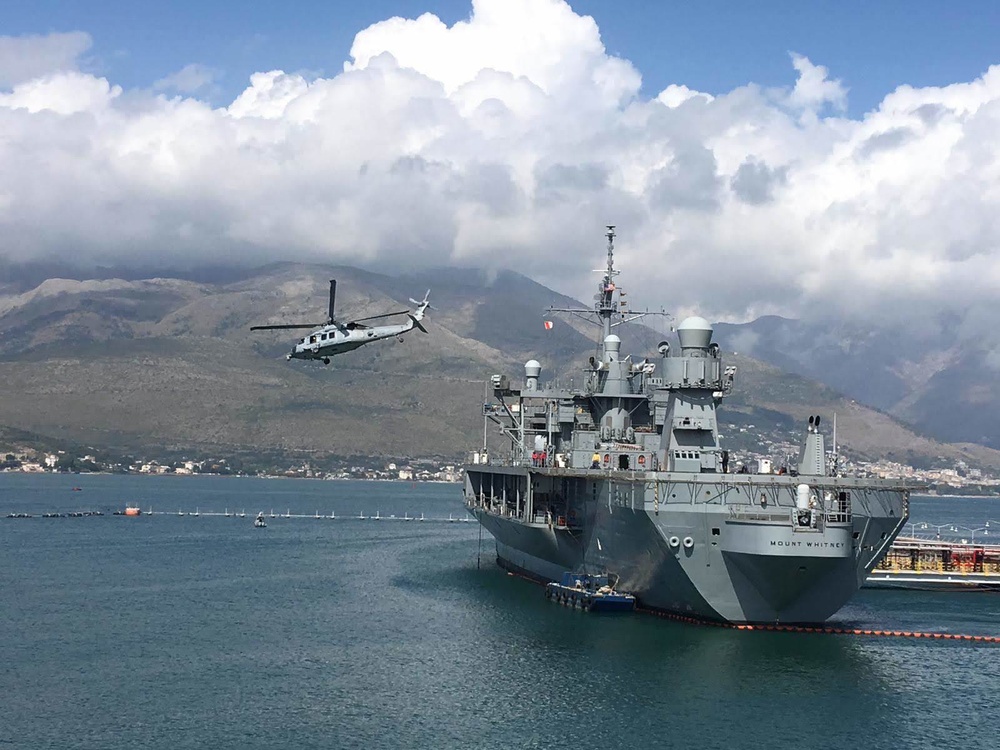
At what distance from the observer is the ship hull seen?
4772cm

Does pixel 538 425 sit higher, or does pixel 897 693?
pixel 538 425

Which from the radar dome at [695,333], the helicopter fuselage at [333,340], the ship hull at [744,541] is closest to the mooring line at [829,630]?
the ship hull at [744,541]

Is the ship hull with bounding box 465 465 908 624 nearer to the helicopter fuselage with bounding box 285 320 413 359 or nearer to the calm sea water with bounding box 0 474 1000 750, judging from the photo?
the calm sea water with bounding box 0 474 1000 750

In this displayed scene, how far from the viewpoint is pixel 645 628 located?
51.9m

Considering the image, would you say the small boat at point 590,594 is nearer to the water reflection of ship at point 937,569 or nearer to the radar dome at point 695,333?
the radar dome at point 695,333

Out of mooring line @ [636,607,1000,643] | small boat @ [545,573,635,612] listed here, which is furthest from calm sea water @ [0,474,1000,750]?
small boat @ [545,573,635,612]

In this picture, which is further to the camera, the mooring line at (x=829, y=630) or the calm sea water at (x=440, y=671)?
the mooring line at (x=829, y=630)

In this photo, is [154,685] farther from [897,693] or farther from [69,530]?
[69,530]

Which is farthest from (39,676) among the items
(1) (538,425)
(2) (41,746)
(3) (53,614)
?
(1) (538,425)

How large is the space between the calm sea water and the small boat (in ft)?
3.29

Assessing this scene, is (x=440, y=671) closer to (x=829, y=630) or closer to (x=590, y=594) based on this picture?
(x=590, y=594)

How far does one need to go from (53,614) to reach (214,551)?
113 ft

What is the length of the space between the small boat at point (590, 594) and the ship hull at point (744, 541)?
93 centimetres

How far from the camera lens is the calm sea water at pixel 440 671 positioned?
3775cm
